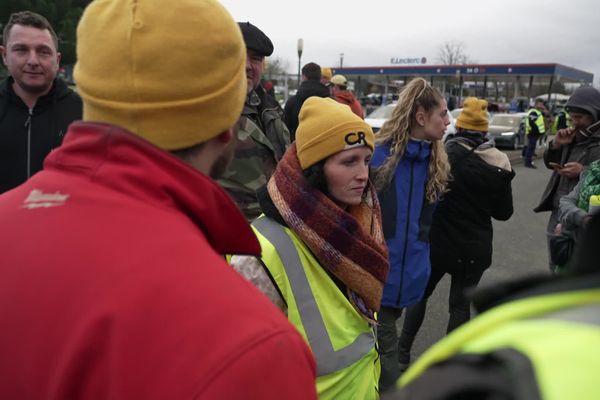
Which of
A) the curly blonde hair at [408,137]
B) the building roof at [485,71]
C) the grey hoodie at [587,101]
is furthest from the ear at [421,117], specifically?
the building roof at [485,71]

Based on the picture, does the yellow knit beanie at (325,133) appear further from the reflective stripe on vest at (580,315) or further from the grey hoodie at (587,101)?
the grey hoodie at (587,101)

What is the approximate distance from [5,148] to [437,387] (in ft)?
11.4

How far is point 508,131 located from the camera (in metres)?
17.8

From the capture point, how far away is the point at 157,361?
27.7 inches

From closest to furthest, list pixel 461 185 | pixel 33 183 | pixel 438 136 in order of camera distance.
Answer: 1. pixel 33 183
2. pixel 438 136
3. pixel 461 185

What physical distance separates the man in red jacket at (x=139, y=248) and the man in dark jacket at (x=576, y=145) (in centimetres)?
374

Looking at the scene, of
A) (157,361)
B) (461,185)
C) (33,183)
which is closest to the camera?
(157,361)

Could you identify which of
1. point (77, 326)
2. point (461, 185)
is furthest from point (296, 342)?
point (461, 185)

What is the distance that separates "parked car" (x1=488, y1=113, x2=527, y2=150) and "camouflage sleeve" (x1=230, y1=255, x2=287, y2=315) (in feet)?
55.4

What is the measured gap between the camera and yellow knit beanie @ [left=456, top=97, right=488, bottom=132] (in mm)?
3615

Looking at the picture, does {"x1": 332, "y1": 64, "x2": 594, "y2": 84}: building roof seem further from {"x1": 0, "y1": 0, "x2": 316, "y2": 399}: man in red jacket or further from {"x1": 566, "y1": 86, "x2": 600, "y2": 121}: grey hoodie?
{"x1": 0, "y1": 0, "x2": 316, "y2": 399}: man in red jacket

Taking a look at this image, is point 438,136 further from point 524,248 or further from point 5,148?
point 524,248

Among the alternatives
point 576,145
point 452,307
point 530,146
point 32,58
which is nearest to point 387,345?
point 452,307

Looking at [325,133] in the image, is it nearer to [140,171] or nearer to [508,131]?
[140,171]
